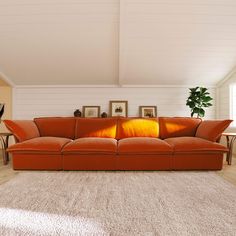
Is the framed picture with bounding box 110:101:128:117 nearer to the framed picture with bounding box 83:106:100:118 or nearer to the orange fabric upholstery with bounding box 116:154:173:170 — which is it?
the framed picture with bounding box 83:106:100:118

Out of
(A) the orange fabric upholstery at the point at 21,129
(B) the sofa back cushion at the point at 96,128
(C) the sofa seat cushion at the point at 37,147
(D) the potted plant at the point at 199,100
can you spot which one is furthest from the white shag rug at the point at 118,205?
(D) the potted plant at the point at 199,100

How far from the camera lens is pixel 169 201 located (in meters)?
2.22

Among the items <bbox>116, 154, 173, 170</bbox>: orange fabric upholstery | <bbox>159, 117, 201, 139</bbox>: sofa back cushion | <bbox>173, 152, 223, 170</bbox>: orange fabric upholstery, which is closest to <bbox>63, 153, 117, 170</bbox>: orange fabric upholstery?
<bbox>116, 154, 173, 170</bbox>: orange fabric upholstery

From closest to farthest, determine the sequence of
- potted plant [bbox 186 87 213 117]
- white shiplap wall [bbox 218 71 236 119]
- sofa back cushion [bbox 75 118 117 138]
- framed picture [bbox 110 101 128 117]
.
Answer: sofa back cushion [bbox 75 118 117 138] < potted plant [bbox 186 87 213 117] < white shiplap wall [bbox 218 71 236 119] < framed picture [bbox 110 101 128 117]

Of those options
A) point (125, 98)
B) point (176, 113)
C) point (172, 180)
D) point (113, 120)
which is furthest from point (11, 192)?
point (176, 113)

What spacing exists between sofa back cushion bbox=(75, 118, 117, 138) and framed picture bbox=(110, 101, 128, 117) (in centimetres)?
110

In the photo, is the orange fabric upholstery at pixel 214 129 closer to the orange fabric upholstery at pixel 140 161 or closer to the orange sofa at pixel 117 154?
the orange sofa at pixel 117 154

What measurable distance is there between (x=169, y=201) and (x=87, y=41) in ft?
10.2

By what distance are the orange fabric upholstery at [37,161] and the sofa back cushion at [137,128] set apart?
3.98ft

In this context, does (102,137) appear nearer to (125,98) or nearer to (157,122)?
(157,122)

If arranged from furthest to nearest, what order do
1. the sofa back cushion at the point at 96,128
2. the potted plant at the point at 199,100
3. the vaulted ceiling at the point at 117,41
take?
the potted plant at the point at 199,100
the sofa back cushion at the point at 96,128
the vaulted ceiling at the point at 117,41

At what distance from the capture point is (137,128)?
4.21 metres

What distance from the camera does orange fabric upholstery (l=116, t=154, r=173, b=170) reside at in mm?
3449

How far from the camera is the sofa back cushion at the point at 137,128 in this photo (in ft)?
13.7
